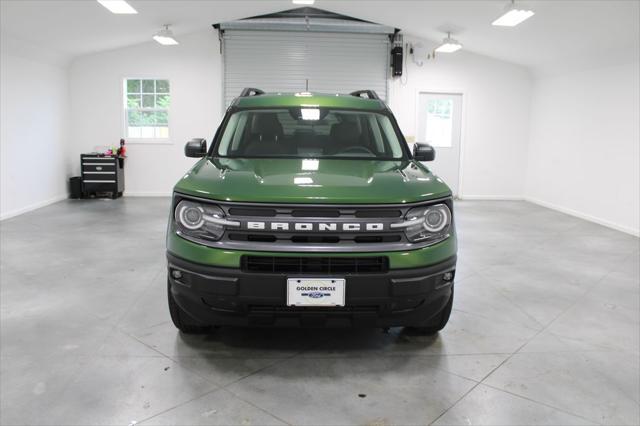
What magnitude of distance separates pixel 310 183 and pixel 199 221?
58cm

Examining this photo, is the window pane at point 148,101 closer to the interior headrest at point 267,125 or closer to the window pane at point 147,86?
the window pane at point 147,86

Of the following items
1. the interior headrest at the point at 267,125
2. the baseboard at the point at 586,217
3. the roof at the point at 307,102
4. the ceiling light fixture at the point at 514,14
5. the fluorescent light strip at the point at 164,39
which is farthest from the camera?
the fluorescent light strip at the point at 164,39

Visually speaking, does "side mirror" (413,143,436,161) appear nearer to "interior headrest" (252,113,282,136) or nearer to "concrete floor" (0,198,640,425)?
"interior headrest" (252,113,282,136)

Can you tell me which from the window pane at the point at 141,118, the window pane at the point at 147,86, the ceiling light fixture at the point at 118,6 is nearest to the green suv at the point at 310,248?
the ceiling light fixture at the point at 118,6

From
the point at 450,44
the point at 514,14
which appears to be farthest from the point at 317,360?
the point at 450,44

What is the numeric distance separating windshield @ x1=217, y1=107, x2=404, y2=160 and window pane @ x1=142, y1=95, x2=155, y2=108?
7.55 meters

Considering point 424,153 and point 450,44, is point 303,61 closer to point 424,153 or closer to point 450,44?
point 450,44

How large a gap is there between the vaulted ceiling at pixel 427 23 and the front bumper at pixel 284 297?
5.25m

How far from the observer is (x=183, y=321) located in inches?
115

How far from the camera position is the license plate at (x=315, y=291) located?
233 cm

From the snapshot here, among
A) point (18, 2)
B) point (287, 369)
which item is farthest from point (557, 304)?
point (18, 2)

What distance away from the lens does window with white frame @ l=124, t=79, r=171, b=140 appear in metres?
10.3

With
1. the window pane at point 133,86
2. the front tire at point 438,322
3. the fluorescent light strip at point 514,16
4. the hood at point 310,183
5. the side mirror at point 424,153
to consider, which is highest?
the fluorescent light strip at point 514,16

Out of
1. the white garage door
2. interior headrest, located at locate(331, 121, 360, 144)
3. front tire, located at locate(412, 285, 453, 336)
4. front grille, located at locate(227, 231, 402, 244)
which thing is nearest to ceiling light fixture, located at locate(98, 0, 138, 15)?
the white garage door
